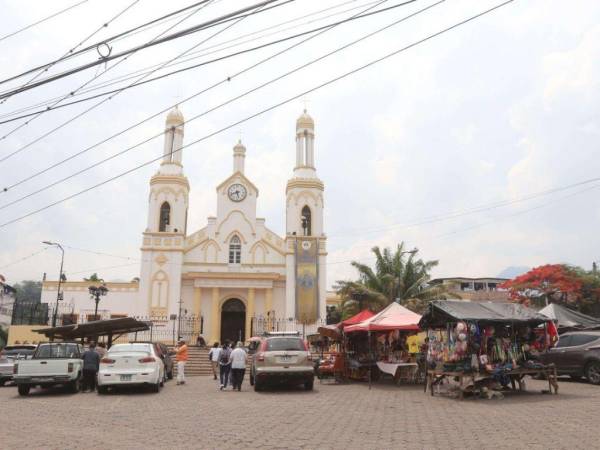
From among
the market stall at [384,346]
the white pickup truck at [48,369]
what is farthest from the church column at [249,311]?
the white pickup truck at [48,369]

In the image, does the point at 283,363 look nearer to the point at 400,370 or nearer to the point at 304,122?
the point at 400,370

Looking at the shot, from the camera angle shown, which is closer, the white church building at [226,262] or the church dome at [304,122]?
the white church building at [226,262]

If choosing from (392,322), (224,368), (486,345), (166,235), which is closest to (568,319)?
(392,322)

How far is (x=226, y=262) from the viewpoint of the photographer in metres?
36.2

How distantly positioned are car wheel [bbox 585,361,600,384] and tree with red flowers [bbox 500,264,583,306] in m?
15.2

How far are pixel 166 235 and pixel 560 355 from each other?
25904 mm

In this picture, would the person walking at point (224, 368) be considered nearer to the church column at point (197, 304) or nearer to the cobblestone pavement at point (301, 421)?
the cobblestone pavement at point (301, 421)

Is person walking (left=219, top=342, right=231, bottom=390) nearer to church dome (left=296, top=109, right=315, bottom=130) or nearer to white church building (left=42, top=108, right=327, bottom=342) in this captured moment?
white church building (left=42, top=108, right=327, bottom=342)

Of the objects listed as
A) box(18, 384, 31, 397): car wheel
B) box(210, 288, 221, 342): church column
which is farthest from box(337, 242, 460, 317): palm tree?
box(18, 384, 31, 397): car wheel

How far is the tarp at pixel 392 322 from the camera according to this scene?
1611cm

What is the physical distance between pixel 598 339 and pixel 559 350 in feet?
3.73

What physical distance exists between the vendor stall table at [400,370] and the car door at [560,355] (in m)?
3.80

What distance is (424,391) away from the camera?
551 inches

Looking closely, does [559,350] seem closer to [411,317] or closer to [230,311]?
[411,317]
